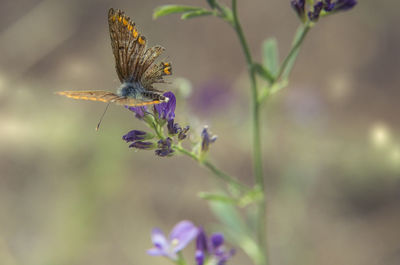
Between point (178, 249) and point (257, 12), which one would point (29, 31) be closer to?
point (257, 12)

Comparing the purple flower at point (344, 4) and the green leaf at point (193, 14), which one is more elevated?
the green leaf at point (193, 14)

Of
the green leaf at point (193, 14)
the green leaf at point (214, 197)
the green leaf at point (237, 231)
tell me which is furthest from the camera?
the green leaf at point (237, 231)

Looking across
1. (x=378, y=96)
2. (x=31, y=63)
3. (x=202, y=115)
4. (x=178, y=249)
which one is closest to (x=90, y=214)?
(x=202, y=115)

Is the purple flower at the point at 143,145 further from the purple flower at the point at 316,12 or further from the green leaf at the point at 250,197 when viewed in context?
the purple flower at the point at 316,12

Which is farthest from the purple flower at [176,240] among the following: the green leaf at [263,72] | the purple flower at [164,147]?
the green leaf at [263,72]

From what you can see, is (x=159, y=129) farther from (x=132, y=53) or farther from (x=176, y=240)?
(x=176, y=240)
